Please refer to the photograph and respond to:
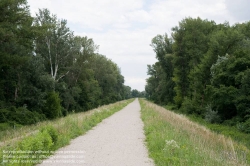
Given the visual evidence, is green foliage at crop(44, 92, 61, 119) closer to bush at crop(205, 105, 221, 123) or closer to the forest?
the forest

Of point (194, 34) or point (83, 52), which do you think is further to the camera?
point (83, 52)

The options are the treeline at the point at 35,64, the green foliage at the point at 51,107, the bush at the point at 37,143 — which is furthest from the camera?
the green foliage at the point at 51,107

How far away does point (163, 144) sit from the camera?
9.81 m

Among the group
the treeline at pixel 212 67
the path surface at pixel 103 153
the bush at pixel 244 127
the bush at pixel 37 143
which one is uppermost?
the treeline at pixel 212 67

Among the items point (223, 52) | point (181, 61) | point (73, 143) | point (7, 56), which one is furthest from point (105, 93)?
point (73, 143)

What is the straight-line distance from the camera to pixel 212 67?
2998 centimetres

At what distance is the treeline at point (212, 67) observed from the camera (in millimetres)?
25281

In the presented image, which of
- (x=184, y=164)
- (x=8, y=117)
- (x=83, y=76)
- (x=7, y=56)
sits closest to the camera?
(x=184, y=164)

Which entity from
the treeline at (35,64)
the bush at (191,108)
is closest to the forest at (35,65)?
the treeline at (35,64)

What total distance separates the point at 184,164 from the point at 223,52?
27.7 meters

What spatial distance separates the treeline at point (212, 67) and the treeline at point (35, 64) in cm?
1686

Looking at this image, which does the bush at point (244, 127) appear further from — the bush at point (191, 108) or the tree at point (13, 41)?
the tree at point (13, 41)

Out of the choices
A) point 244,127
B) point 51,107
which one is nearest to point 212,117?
point 244,127

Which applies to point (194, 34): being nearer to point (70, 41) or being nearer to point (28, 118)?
point (70, 41)
